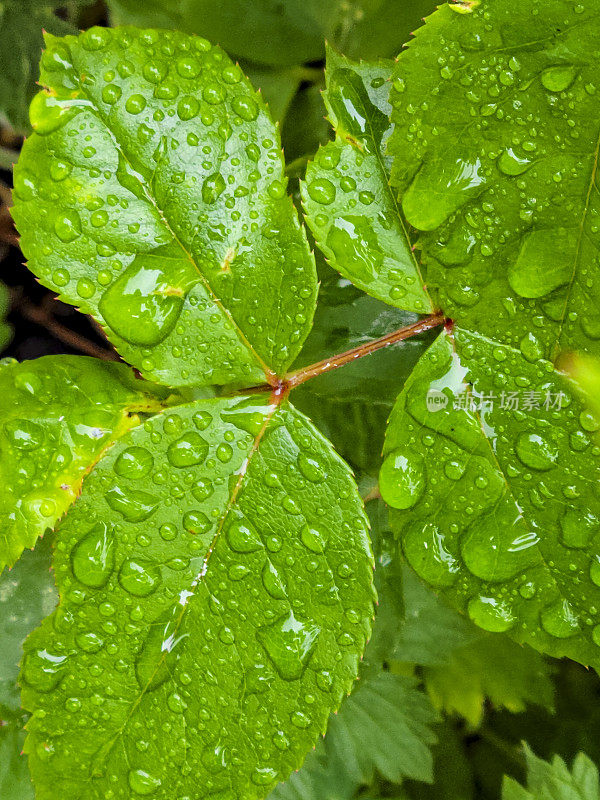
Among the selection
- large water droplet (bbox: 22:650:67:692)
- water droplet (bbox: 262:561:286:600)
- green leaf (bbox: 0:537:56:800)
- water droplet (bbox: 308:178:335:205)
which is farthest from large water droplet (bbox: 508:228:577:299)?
green leaf (bbox: 0:537:56:800)

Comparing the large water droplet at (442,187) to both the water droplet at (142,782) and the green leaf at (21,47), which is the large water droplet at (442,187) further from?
the green leaf at (21,47)

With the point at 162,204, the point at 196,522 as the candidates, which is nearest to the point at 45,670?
the point at 196,522

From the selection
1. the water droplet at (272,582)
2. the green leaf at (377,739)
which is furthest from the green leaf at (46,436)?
the green leaf at (377,739)

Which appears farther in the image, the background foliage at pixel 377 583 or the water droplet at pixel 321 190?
the background foliage at pixel 377 583

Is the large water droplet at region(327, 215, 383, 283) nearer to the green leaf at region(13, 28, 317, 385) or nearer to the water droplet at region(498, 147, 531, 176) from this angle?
the green leaf at region(13, 28, 317, 385)

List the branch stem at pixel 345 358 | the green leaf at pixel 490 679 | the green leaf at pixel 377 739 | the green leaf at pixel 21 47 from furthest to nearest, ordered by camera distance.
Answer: the green leaf at pixel 490 679, the green leaf at pixel 377 739, the green leaf at pixel 21 47, the branch stem at pixel 345 358
